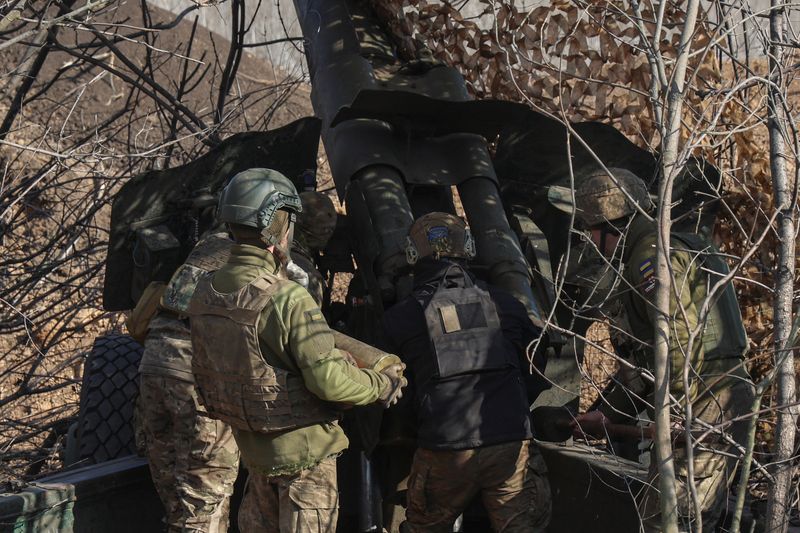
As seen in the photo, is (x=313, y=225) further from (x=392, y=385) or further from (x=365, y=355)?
(x=392, y=385)

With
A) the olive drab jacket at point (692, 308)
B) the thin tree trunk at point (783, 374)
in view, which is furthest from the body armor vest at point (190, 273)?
the thin tree trunk at point (783, 374)

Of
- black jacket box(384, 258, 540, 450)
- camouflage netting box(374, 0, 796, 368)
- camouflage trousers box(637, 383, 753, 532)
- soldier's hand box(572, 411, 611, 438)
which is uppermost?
camouflage netting box(374, 0, 796, 368)

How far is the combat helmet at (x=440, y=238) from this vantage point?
16.6 ft

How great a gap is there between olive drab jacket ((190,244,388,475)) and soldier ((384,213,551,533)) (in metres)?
0.60

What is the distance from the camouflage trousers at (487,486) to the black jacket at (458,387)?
0.24 feet

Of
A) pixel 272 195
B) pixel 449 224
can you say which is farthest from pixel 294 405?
pixel 449 224

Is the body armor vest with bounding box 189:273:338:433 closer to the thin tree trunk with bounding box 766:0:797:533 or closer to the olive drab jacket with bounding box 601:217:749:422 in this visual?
the olive drab jacket with bounding box 601:217:749:422

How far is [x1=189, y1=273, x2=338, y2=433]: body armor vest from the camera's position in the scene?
4.12 m

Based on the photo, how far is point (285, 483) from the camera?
14.1 ft

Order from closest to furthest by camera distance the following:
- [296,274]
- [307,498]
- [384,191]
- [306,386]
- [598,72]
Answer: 1. [306,386]
2. [307,498]
3. [296,274]
4. [384,191]
5. [598,72]

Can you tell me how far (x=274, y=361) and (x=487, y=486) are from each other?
4.13 feet

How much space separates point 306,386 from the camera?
163 inches

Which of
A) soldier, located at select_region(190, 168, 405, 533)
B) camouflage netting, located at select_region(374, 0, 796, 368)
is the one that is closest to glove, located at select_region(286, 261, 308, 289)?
soldier, located at select_region(190, 168, 405, 533)

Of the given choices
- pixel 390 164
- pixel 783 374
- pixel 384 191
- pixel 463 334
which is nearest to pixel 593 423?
pixel 463 334
